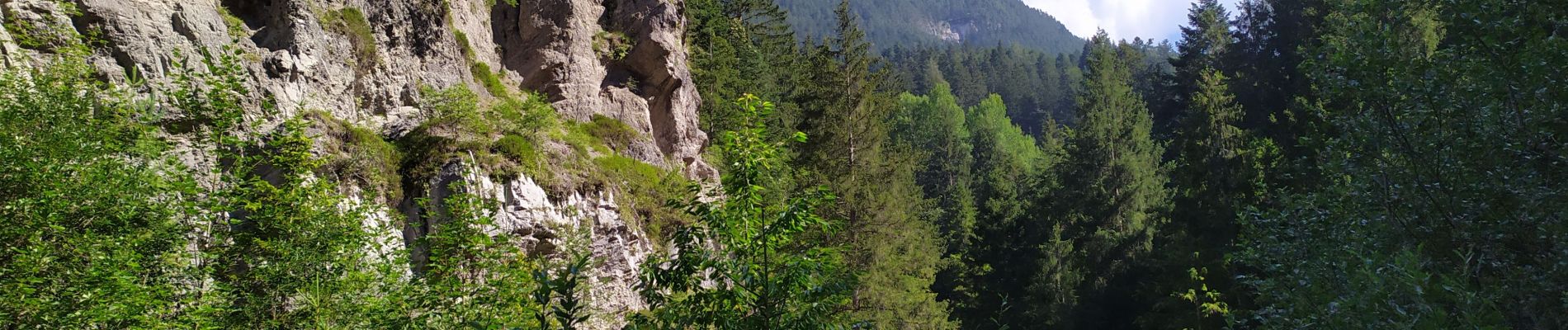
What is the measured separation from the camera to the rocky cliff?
9.88 metres

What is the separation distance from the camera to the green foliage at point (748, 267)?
226 inches

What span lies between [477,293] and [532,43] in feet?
39.4

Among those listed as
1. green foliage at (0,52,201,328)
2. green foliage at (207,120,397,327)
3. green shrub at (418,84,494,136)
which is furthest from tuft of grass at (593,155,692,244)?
green foliage at (0,52,201,328)

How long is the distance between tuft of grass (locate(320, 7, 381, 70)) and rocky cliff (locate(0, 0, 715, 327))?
0.11ft

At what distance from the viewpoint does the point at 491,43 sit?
19672 mm

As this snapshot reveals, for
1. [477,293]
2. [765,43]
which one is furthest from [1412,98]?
[765,43]

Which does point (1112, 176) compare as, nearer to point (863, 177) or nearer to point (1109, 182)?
point (1109, 182)

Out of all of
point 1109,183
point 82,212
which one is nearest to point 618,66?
point 82,212

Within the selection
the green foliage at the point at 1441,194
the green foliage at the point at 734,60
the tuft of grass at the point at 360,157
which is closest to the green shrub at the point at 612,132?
the green foliage at the point at 734,60

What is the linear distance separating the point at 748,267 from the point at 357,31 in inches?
457

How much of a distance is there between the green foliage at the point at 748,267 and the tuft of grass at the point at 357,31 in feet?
34.8

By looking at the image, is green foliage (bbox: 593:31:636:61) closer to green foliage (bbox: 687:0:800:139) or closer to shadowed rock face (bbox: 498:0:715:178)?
shadowed rock face (bbox: 498:0:715:178)

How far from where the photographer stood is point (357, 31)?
46.3ft

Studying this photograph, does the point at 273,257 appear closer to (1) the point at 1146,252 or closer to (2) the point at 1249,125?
(1) the point at 1146,252
